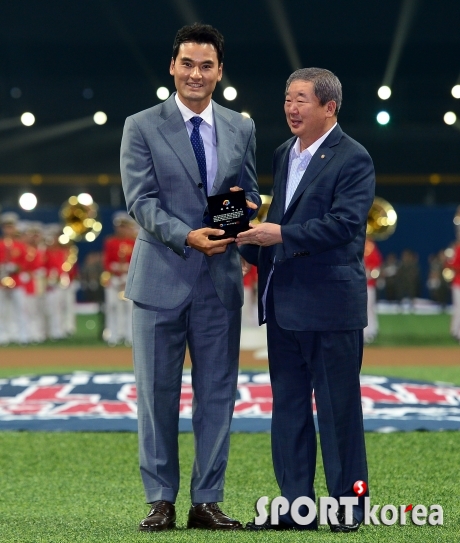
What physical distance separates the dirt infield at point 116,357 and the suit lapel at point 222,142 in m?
8.72

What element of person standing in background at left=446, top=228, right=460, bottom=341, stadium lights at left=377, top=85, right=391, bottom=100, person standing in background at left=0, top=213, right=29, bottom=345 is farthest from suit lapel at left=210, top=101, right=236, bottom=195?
stadium lights at left=377, top=85, right=391, bottom=100

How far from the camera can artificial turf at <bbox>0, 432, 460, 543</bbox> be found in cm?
413

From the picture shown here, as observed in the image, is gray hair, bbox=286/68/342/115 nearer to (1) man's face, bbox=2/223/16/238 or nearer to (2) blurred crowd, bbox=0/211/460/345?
(2) blurred crowd, bbox=0/211/460/345

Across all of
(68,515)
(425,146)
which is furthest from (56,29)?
(68,515)

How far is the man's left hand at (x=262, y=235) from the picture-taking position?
418cm

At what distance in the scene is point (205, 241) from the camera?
414 cm

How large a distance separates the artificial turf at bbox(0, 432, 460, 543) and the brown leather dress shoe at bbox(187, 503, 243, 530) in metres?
0.08

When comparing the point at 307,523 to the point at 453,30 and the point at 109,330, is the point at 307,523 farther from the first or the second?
the point at 453,30

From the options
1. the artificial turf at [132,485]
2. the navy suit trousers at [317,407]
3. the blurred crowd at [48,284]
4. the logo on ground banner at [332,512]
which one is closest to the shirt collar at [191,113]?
the navy suit trousers at [317,407]

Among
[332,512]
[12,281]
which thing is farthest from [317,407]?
[12,281]

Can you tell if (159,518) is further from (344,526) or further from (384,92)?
(384,92)

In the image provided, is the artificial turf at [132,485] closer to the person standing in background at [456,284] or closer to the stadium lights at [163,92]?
the person standing in background at [456,284]

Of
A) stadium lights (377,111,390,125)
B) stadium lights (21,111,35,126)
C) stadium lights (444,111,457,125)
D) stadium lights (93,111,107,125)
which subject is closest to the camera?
stadium lights (377,111,390,125)

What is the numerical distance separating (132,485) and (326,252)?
222 centimetres
